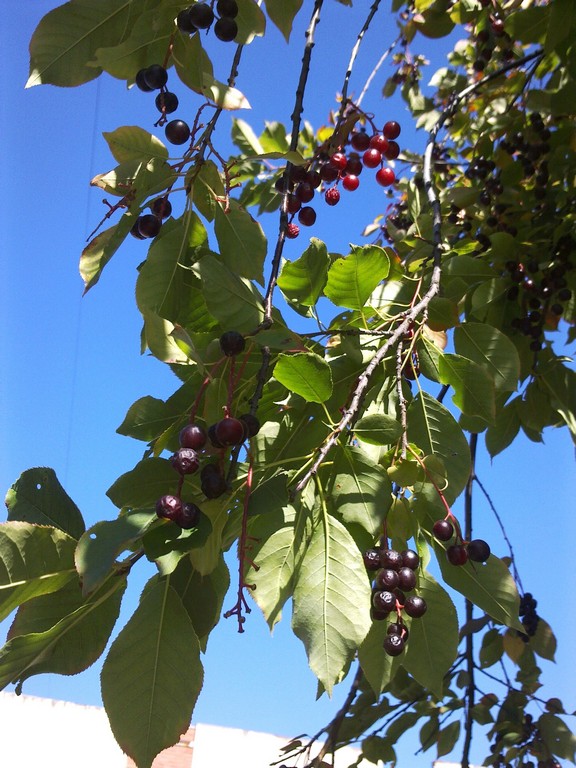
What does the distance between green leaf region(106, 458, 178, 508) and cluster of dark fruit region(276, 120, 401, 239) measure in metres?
0.48

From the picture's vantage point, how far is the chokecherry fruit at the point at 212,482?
85 cm

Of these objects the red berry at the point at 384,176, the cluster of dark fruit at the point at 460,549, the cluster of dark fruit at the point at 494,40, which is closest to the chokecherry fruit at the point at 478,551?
the cluster of dark fruit at the point at 460,549

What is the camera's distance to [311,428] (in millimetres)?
1092

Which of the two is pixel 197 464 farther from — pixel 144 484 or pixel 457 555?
pixel 457 555

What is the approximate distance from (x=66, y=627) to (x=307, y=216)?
0.91 m

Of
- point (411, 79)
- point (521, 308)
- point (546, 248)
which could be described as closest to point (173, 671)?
point (521, 308)

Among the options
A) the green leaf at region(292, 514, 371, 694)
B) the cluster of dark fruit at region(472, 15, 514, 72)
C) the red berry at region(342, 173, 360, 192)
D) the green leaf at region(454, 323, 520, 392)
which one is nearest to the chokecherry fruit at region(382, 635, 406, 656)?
the green leaf at region(292, 514, 371, 694)

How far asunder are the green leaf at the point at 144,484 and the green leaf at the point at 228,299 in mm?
210

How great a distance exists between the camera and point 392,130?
178 cm

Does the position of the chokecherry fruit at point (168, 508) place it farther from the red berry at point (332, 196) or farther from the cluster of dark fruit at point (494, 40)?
the cluster of dark fruit at point (494, 40)

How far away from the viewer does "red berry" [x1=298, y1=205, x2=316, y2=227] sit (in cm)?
145

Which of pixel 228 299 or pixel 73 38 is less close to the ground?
pixel 73 38

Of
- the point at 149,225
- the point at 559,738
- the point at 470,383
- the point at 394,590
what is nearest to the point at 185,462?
the point at 394,590

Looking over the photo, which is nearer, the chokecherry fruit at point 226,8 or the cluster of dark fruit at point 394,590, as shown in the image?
the cluster of dark fruit at point 394,590
